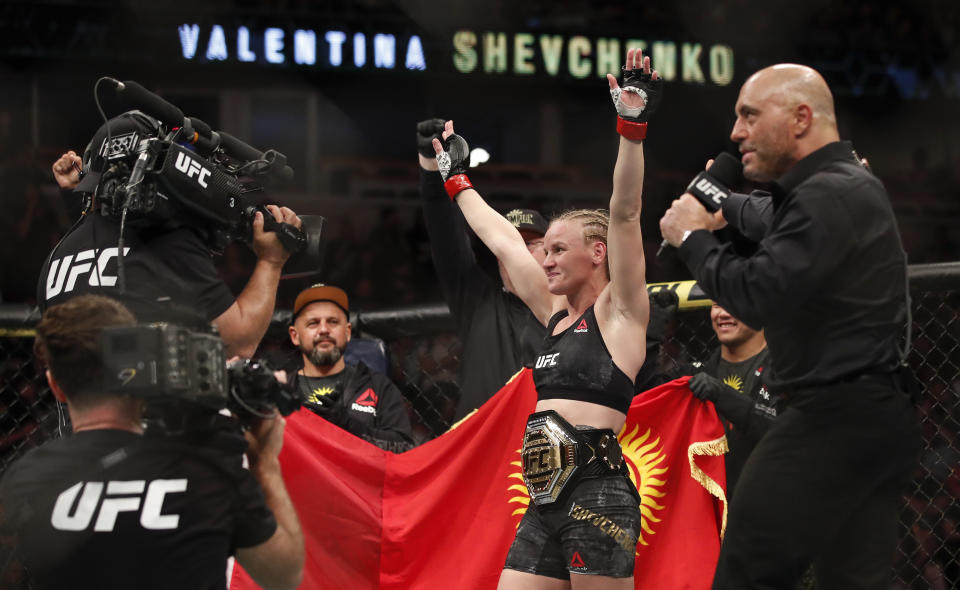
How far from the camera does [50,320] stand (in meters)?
1.70

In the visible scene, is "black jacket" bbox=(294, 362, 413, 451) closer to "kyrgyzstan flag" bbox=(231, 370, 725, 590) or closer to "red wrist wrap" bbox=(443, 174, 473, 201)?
"kyrgyzstan flag" bbox=(231, 370, 725, 590)

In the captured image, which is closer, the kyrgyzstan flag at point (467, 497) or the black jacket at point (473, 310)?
the kyrgyzstan flag at point (467, 497)

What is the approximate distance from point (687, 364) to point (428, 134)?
115 cm

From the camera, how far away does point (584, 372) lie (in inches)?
99.2

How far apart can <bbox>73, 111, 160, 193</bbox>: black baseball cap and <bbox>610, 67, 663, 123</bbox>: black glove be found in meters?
1.08

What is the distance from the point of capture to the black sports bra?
251 cm

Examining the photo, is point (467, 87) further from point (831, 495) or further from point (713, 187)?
point (831, 495)

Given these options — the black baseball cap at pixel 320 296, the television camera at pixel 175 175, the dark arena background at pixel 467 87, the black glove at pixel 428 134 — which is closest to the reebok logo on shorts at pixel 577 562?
the television camera at pixel 175 175

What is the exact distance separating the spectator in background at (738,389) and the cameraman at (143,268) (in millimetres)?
1352

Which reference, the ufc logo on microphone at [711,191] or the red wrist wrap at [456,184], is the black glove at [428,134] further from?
the ufc logo on microphone at [711,191]

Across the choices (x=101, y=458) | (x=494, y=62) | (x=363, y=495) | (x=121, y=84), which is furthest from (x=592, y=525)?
(x=494, y=62)

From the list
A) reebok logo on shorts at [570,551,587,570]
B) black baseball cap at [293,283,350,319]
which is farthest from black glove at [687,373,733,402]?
black baseball cap at [293,283,350,319]

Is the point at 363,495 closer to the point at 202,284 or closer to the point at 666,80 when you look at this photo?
the point at 202,284

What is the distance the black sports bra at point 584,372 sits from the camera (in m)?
2.51
